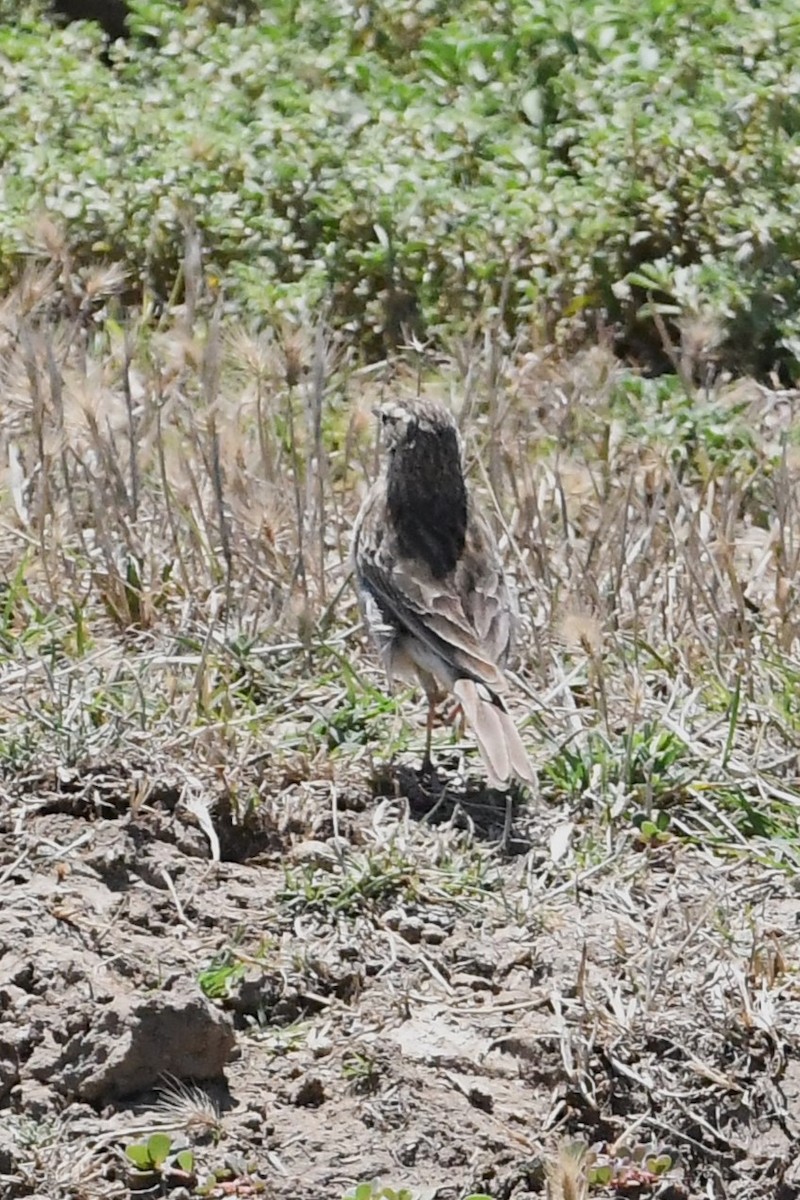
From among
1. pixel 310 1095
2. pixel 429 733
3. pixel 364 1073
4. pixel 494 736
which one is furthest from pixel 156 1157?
pixel 429 733

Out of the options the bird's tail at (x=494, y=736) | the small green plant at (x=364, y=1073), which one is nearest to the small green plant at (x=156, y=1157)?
the small green plant at (x=364, y=1073)

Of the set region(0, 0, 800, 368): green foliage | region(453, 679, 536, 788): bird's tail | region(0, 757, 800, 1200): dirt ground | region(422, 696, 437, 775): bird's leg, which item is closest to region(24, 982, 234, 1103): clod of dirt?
region(0, 757, 800, 1200): dirt ground

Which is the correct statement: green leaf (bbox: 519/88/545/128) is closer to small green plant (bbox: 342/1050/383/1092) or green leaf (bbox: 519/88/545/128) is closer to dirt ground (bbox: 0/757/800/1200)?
dirt ground (bbox: 0/757/800/1200)

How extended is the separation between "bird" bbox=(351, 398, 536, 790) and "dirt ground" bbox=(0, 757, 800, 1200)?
275mm

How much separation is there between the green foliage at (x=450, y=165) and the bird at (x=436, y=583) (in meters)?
1.82

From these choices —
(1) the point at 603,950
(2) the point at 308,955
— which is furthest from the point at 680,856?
(2) the point at 308,955

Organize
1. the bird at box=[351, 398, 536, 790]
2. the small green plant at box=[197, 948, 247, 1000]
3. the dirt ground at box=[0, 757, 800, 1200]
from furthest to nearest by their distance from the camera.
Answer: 1. the bird at box=[351, 398, 536, 790]
2. the small green plant at box=[197, 948, 247, 1000]
3. the dirt ground at box=[0, 757, 800, 1200]

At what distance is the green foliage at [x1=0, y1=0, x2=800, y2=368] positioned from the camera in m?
8.03

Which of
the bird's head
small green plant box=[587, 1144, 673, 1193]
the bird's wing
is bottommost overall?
small green plant box=[587, 1144, 673, 1193]

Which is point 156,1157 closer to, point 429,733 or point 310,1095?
point 310,1095

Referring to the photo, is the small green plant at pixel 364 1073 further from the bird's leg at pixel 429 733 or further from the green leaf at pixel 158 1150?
the bird's leg at pixel 429 733

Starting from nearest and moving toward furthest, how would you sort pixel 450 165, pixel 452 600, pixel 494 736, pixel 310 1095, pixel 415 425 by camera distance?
pixel 310 1095
pixel 494 736
pixel 452 600
pixel 415 425
pixel 450 165

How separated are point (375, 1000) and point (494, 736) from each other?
845 millimetres

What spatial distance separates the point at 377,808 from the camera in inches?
203
